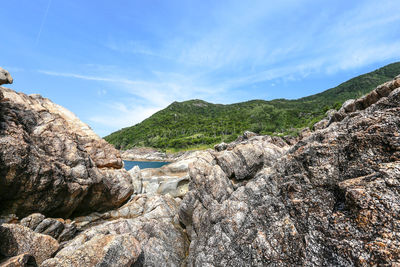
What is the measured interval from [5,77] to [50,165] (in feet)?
33.3

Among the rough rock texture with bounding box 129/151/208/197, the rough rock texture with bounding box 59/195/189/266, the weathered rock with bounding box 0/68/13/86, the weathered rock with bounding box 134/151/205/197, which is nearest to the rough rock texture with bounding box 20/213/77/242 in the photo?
the rough rock texture with bounding box 59/195/189/266

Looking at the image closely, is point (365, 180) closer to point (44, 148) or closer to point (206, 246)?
point (206, 246)

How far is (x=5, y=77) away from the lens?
17391 millimetres

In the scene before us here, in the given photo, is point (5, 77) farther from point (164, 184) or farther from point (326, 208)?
point (326, 208)

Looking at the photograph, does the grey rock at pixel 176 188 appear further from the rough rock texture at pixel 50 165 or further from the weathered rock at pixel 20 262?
the weathered rock at pixel 20 262

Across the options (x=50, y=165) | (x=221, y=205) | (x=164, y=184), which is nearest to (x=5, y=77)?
(x=50, y=165)

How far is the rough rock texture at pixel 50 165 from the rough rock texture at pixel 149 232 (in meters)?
3.21

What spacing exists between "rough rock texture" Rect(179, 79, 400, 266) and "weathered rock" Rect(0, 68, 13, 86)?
81.8 ft

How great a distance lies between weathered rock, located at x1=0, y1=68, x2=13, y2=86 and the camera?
1716cm

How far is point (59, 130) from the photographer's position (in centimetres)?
2291

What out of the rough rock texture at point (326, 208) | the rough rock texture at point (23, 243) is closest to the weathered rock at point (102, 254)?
the rough rock texture at point (23, 243)

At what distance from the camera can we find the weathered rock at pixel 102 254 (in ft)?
30.5

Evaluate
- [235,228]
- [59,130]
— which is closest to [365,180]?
[235,228]

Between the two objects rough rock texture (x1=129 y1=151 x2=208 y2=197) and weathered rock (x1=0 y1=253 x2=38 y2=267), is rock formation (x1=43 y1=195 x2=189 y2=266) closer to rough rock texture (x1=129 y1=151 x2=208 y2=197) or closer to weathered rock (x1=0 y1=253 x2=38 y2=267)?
weathered rock (x1=0 y1=253 x2=38 y2=267)
